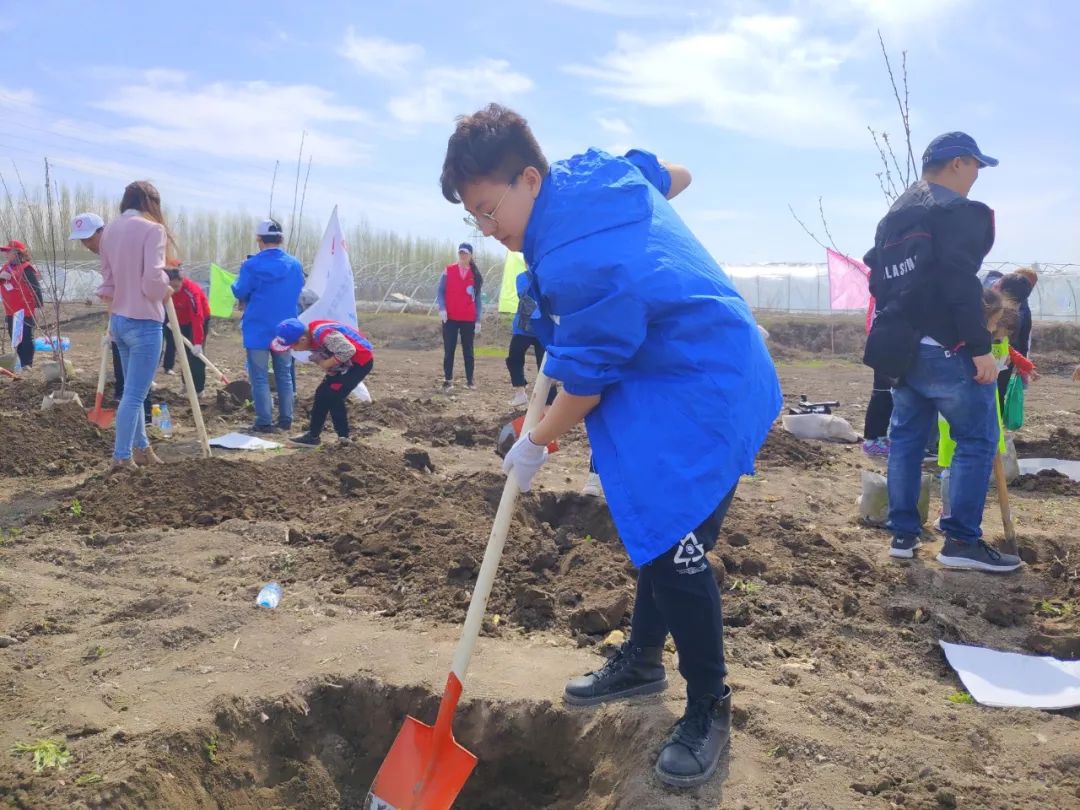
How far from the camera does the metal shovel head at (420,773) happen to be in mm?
2678

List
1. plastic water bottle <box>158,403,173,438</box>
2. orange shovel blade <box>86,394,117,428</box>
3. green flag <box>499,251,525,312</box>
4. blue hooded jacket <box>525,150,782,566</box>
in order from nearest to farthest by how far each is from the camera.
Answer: blue hooded jacket <box>525,150,782,566</box>, orange shovel blade <box>86,394,117,428</box>, plastic water bottle <box>158,403,173,438</box>, green flag <box>499,251,525,312</box>

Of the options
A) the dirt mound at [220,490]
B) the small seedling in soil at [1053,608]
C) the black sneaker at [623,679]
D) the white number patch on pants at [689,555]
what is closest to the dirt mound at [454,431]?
the dirt mound at [220,490]

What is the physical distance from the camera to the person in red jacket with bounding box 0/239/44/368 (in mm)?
10969

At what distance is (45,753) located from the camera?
9.17 feet

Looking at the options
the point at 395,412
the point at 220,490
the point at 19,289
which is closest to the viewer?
the point at 220,490

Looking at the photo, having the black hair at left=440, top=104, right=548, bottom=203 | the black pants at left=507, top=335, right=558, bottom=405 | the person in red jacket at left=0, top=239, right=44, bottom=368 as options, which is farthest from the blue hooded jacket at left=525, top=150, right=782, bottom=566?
the person in red jacket at left=0, top=239, right=44, bottom=368

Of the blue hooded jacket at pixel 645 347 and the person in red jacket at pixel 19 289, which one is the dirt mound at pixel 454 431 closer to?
the person in red jacket at pixel 19 289

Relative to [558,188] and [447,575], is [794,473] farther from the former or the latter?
[558,188]

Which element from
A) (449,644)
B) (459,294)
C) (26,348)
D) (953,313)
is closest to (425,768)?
(449,644)

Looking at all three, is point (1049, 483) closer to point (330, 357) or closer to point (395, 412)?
point (330, 357)

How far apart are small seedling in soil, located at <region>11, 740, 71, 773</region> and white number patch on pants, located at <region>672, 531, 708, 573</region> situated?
204 cm

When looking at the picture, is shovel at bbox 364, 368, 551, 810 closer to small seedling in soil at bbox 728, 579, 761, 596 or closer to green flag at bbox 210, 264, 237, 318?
small seedling in soil at bbox 728, 579, 761, 596

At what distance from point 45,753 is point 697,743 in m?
2.08

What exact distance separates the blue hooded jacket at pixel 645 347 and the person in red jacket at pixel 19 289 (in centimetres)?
1024
